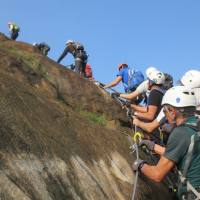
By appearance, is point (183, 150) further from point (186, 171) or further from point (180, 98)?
point (180, 98)

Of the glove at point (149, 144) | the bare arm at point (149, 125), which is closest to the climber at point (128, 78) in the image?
the bare arm at point (149, 125)

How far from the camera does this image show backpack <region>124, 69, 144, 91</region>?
16469 mm

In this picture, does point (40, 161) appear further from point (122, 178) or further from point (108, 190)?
point (122, 178)

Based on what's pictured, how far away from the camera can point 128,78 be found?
1700cm

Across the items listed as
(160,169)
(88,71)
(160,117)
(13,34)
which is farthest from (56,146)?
(13,34)

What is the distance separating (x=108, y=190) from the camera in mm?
9555

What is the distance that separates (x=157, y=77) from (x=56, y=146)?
4855 mm

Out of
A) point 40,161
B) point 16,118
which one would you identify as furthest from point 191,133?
point 16,118

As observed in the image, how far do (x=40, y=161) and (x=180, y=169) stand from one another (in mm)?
2629

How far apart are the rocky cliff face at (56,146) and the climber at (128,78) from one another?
1926 millimetres

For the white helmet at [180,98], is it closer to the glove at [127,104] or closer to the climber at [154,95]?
the climber at [154,95]

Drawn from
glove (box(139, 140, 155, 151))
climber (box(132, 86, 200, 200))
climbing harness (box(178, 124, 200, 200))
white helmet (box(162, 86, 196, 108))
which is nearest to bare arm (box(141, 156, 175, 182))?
climber (box(132, 86, 200, 200))

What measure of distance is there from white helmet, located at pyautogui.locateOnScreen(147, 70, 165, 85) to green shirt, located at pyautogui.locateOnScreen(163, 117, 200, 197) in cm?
573

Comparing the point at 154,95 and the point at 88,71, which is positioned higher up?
the point at 88,71
